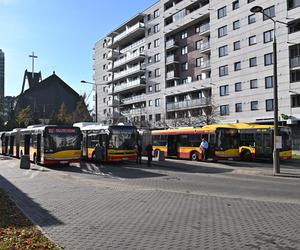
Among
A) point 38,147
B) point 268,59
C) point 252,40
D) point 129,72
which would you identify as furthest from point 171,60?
point 38,147

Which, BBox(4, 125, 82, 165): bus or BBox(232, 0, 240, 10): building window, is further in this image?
BBox(232, 0, 240, 10): building window

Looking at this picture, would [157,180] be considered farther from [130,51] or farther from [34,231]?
[130,51]

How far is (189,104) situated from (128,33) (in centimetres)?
2604

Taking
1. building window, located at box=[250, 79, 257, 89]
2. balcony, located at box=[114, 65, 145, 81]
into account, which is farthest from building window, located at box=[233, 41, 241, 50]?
balcony, located at box=[114, 65, 145, 81]

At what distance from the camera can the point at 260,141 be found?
102 ft

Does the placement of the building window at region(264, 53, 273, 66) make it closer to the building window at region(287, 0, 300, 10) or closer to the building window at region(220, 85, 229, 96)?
the building window at region(287, 0, 300, 10)

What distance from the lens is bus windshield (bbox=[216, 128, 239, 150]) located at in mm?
29641

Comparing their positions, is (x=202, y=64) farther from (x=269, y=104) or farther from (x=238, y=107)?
(x=269, y=104)

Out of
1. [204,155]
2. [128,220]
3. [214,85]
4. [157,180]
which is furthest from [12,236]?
[214,85]

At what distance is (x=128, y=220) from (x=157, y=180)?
9.47 meters

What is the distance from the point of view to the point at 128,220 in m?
8.89

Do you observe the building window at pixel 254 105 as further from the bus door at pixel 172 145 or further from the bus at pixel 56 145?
the bus at pixel 56 145

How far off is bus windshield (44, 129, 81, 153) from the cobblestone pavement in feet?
31.7

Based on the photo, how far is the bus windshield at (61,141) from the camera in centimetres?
2583
